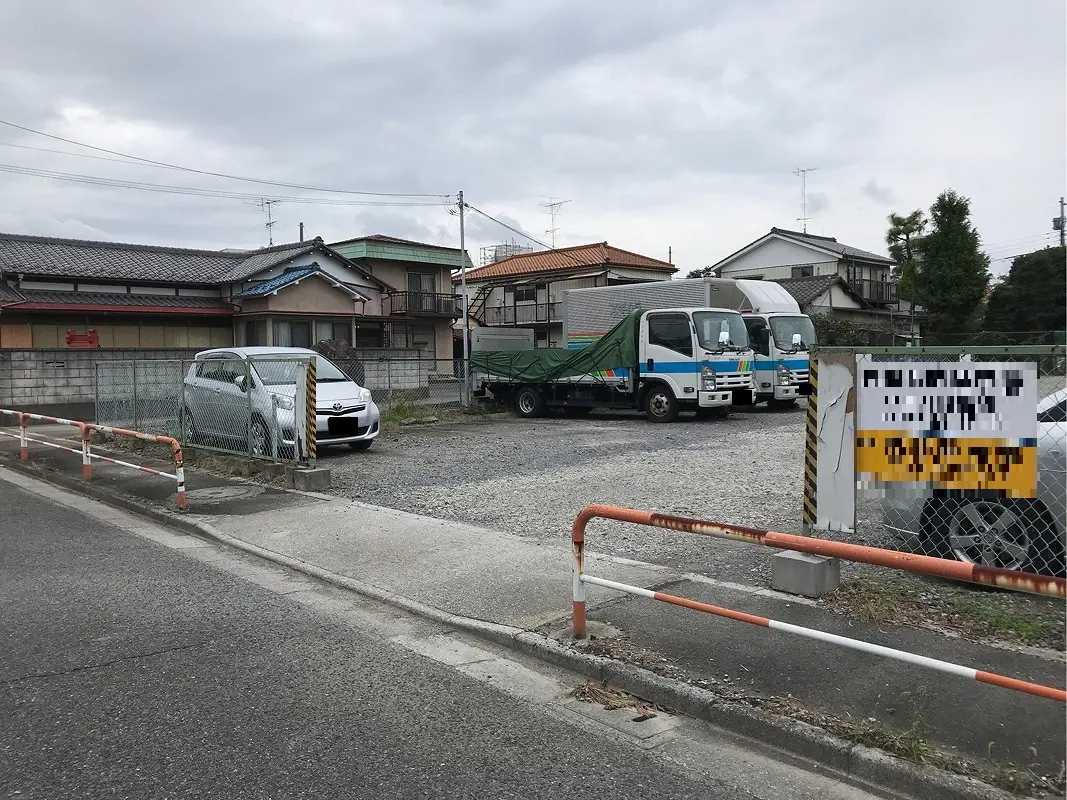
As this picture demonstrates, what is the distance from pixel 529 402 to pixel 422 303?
1728cm

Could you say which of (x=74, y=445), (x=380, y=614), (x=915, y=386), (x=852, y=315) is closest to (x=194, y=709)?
(x=380, y=614)

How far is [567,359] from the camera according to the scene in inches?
801

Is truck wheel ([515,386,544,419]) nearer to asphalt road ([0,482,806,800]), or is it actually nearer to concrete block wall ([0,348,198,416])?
concrete block wall ([0,348,198,416])

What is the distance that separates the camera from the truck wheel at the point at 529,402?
21.3 meters

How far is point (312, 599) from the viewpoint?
6.09 meters

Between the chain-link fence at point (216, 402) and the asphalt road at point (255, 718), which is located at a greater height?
the chain-link fence at point (216, 402)

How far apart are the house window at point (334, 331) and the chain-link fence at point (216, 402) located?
15796mm

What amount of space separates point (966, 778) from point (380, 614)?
3.72 m

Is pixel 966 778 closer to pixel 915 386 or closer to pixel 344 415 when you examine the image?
pixel 915 386

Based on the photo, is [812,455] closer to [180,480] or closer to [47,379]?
[180,480]

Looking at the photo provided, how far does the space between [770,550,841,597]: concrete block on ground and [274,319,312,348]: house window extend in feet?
83.1

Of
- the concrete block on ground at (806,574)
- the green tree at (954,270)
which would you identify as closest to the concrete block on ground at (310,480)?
the concrete block on ground at (806,574)

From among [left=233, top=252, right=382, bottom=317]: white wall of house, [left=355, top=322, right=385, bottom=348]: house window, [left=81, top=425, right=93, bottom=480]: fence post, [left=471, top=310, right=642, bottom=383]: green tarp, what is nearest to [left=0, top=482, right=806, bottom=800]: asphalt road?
[left=81, top=425, right=93, bottom=480]: fence post

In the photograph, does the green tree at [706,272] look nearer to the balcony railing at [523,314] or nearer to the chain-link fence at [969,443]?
the balcony railing at [523,314]
